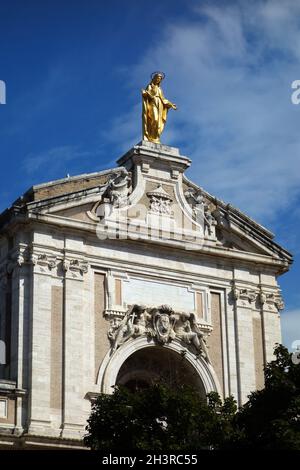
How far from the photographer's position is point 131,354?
1567 inches

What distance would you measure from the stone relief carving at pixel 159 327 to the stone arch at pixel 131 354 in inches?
6.5

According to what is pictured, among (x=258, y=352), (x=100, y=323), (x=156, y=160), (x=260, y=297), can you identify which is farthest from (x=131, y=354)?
(x=156, y=160)

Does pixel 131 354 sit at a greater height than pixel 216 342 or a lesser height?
lesser

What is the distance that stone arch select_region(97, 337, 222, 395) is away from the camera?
3875cm

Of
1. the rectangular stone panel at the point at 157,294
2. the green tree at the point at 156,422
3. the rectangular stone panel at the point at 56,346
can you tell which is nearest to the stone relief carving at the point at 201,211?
the rectangular stone panel at the point at 157,294

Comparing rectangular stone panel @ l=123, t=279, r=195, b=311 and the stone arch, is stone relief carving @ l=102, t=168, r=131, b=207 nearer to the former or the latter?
Answer: rectangular stone panel @ l=123, t=279, r=195, b=311

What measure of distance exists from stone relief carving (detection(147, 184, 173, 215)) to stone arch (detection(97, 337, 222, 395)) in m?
4.34

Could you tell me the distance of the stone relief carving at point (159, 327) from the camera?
39.5 metres

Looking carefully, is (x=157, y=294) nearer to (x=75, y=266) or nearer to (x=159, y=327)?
(x=159, y=327)

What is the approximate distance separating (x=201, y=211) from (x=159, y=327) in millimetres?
4729

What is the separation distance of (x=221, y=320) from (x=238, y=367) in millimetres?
1619

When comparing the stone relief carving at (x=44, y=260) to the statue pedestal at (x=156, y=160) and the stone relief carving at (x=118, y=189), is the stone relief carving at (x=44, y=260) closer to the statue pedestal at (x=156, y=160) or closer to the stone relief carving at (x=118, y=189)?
the stone relief carving at (x=118, y=189)

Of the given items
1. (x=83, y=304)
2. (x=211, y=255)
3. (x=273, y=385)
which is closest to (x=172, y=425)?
(x=273, y=385)

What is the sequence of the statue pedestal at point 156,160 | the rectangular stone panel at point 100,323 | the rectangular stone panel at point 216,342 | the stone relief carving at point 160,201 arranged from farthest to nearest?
the statue pedestal at point 156,160 < the stone relief carving at point 160,201 < the rectangular stone panel at point 216,342 < the rectangular stone panel at point 100,323
